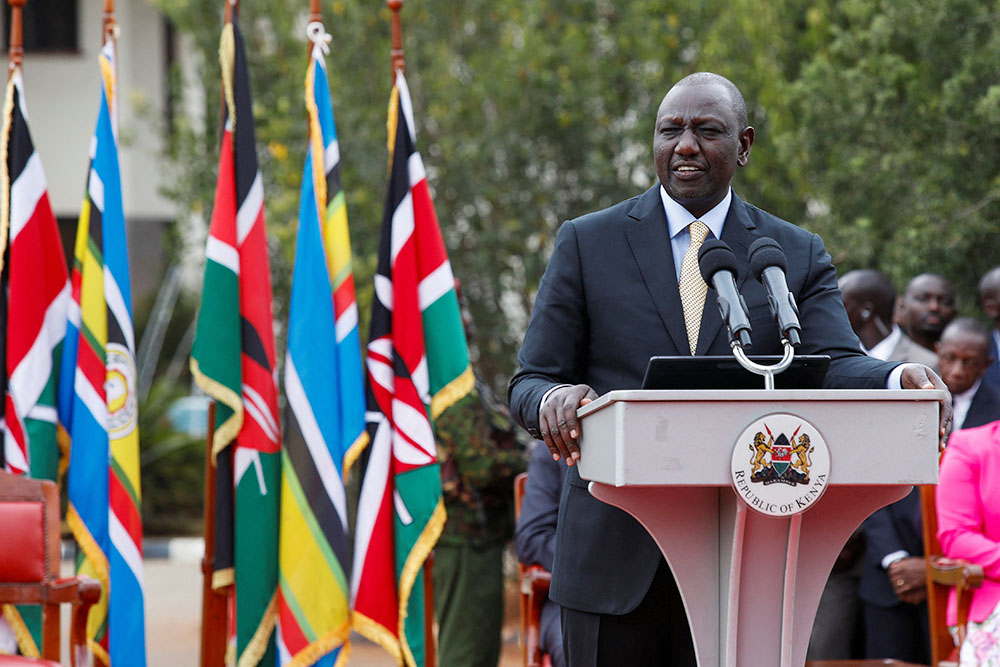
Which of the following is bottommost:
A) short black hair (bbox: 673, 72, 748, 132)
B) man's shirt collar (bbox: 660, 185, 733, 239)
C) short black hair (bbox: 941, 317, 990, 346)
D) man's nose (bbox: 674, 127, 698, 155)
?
short black hair (bbox: 941, 317, 990, 346)

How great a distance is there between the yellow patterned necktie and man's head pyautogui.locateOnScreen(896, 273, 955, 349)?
3379mm

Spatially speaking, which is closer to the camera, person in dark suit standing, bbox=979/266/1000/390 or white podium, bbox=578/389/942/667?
white podium, bbox=578/389/942/667

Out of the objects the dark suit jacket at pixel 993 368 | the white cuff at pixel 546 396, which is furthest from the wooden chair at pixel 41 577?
the dark suit jacket at pixel 993 368

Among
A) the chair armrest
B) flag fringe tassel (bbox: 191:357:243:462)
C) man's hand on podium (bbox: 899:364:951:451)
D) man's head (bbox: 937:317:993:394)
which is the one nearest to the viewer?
man's hand on podium (bbox: 899:364:951:451)

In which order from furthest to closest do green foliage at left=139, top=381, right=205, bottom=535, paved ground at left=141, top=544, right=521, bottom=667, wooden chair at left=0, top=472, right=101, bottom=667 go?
green foliage at left=139, top=381, right=205, bottom=535
paved ground at left=141, top=544, right=521, bottom=667
wooden chair at left=0, top=472, right=101, bottom=667

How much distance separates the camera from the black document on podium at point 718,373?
212cm

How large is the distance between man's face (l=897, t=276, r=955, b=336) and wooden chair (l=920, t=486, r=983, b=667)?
1.15m

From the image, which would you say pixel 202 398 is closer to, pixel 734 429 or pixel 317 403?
pixel 317 403

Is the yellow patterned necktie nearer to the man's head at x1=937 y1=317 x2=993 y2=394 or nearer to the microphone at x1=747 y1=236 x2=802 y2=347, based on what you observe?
the microphone at x1=747 y1=236 x2=802 y2=347

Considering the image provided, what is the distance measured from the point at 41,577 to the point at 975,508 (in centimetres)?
326

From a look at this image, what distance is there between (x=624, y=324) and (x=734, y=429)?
1.86 ft

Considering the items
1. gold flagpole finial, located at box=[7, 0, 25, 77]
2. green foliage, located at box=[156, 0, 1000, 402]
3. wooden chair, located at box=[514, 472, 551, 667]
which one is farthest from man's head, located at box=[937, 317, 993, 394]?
gold flagpole finial, located at box=[7, 0, 25, 77]

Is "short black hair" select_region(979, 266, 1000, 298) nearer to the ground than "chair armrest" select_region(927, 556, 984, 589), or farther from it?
farther from it

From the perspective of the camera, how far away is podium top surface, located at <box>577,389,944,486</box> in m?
2.03
